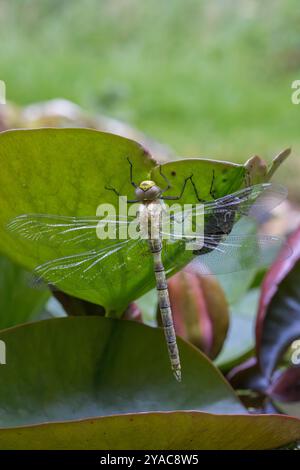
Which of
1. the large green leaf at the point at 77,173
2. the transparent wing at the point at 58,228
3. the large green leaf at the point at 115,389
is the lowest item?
the large green leaf at the point at 115,389

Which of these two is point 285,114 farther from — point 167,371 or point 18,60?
point 167,371

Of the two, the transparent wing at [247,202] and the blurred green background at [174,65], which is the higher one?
the blurred green background at [174,65]

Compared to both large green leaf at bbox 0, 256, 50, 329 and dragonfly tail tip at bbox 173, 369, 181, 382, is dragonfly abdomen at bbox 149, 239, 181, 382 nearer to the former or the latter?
dragonfly tail tip at bbox 173, 369, 181, 382

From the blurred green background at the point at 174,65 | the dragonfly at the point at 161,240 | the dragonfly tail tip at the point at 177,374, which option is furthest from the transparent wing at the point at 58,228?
the blurred green background at the point at 174,65

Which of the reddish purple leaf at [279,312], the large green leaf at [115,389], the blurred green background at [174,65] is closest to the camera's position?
the large green leaf at [115,389]

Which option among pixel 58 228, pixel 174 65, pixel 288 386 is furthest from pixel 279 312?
pixel 174 65

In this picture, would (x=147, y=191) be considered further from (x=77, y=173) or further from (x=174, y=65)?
A: (x=174, y=65)

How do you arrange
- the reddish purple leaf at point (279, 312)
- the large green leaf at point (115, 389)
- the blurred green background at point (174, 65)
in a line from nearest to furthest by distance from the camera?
1. the large green leaf at point (115, 389)
2. the reddish purple leaf at point (279, 312)
3. the blurred green background at point (174, 65)

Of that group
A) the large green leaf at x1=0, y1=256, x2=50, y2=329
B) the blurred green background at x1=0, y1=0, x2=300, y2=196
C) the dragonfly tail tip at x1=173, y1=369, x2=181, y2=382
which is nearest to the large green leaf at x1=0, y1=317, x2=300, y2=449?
the dragonfly tail tip at x1=173, y1=369, x2=181, y2=382

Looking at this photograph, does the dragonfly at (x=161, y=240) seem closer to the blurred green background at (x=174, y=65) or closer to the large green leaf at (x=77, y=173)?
the large green leaf at (x=77, y=173)
